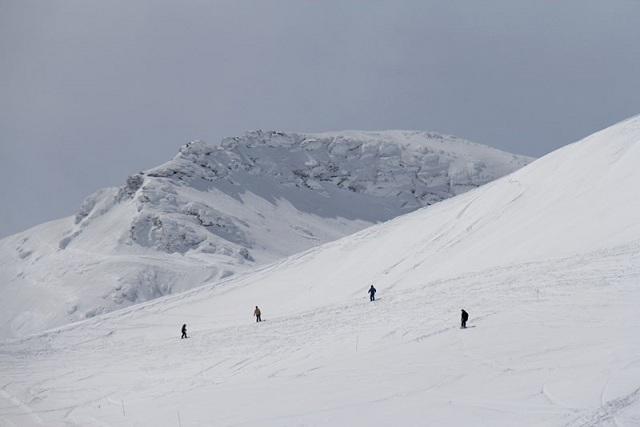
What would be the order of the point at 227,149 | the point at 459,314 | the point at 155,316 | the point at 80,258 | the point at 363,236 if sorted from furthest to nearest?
the point at 227,149, the point at 80,258, the point at 363,236, the point at 155,316, the point at 459,314

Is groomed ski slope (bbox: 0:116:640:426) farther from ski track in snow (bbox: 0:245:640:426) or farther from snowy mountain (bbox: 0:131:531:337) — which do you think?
snowy mountain (bbox: 0:131:531:337)

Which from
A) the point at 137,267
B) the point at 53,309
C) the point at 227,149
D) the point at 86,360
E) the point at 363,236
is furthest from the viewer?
the point at 227,149

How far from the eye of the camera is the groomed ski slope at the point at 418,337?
16.9 m

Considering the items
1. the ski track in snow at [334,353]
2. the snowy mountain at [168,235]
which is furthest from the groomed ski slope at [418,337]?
the snowy mountain at [168,235]

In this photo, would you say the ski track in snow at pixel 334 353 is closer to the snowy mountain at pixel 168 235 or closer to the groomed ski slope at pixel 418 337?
the groomed ski slope at pixel 418 337

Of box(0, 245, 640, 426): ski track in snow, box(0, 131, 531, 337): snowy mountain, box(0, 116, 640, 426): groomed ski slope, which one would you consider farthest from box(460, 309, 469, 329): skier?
box(0, 131, 531, 337): snowy mountain

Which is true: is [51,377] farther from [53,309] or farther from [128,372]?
[53,309]

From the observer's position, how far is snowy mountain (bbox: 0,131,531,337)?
333 feet

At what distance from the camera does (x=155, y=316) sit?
48.6 metres

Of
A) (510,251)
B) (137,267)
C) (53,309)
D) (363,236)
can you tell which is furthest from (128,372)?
(137,267)

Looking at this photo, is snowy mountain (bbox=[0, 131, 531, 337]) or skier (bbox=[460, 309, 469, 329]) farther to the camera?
snowy mountain (bbox=[0, 131, 531, 337])

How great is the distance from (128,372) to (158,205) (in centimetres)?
11731

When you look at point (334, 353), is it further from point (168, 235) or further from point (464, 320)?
point (168, 235)

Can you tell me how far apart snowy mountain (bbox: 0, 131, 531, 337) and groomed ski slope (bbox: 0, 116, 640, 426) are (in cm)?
4987
